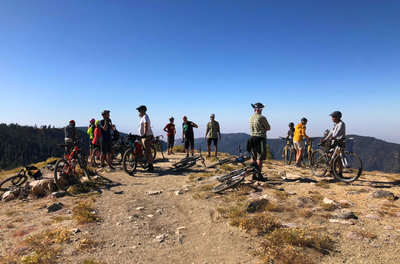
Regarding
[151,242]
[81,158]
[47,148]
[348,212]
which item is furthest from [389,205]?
[47,148]

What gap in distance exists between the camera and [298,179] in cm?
986

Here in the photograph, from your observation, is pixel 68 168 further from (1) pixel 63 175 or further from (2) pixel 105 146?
(2) pixel 105 146

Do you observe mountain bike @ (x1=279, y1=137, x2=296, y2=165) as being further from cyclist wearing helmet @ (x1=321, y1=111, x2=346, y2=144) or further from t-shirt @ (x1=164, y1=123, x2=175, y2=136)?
t-shirt @ (x1=164, y1=123, x2=175, y2=136)

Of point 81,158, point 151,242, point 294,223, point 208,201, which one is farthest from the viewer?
point 81,158

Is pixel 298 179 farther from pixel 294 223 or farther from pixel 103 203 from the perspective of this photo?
pixel 103 203

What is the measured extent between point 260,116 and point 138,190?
583 cm

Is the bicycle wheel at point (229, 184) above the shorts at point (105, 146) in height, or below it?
below

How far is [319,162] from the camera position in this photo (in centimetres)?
1047

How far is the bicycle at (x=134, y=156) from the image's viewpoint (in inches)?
443

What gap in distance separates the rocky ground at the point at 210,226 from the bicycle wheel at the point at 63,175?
2.66 ft

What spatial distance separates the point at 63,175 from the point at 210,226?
6939 millimetres

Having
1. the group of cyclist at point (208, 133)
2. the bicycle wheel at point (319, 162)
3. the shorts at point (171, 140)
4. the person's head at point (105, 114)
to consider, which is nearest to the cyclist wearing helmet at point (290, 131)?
the group of cyclist at point (208, 133)

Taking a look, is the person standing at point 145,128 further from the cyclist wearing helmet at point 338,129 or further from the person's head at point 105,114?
the cyclist wearing helmet at point 338,129

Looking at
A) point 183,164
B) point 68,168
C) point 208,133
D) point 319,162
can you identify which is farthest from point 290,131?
point 68,168
